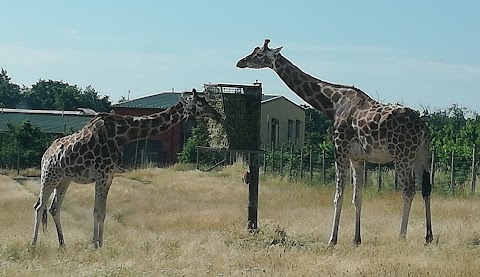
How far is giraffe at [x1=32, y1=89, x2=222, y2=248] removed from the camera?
14016 mm

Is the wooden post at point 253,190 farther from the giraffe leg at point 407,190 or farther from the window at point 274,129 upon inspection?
the window at point 274,129

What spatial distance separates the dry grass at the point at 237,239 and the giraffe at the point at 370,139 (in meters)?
0.83

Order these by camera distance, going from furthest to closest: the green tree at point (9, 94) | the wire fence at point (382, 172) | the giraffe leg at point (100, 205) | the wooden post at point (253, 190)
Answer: the green tree at point (9, 94)
the wire fence at point (382, 172)
the wooden post at point (253, 190)
the giraffe leg at point (100, 205)

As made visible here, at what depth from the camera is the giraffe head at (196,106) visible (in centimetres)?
1514

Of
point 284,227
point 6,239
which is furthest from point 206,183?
point 6,239

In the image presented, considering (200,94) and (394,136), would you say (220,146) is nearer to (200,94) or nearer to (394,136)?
(200,94)

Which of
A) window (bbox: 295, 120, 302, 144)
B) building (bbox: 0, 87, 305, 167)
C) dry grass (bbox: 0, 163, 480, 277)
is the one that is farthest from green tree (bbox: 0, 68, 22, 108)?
dry grass (bbox: 0, 163, 480, 277)

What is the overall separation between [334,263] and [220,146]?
16.1 feet

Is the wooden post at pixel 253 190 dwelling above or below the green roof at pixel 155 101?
below

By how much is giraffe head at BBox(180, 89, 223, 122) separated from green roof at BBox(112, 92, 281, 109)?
39950 mm

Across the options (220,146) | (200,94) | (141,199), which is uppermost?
(200,94)

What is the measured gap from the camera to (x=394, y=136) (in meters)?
13.7

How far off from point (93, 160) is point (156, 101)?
4623cm

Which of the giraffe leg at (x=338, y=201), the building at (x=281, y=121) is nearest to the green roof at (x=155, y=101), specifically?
the building at (x=281, y=121)
